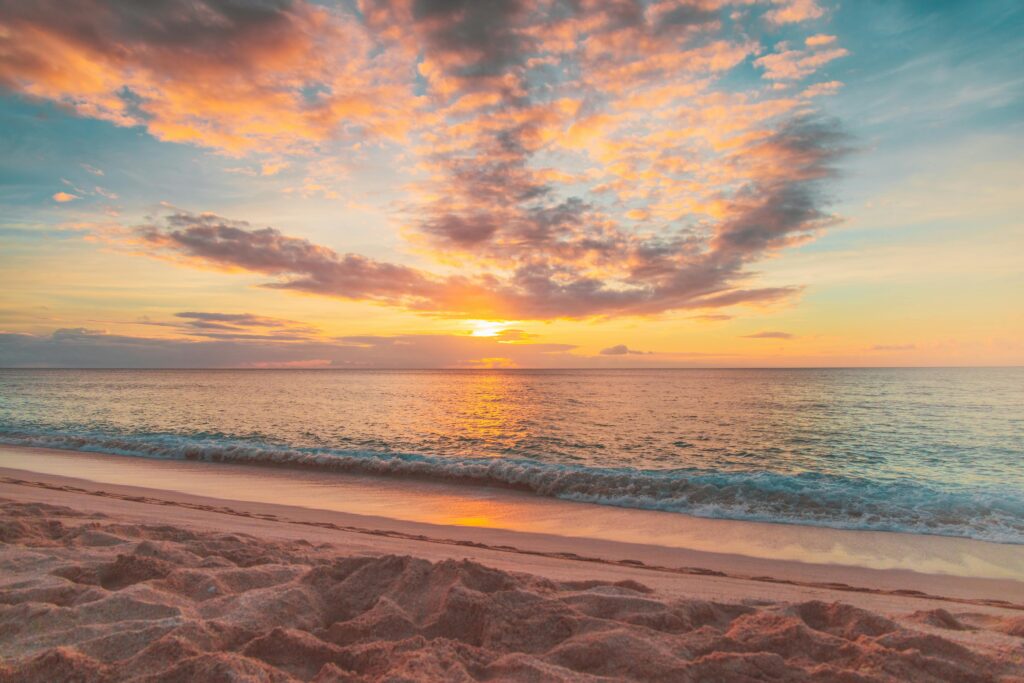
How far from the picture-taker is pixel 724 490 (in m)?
12.8

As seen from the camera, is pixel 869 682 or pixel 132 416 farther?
pixel 132 416

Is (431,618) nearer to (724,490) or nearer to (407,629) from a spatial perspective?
(407,629)

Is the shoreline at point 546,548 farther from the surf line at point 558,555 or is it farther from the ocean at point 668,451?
the ocean at point 668,451

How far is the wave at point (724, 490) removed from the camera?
1062cm

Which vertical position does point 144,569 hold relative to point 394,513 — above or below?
above

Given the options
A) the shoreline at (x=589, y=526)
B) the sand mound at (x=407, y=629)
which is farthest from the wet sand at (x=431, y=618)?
the shoreline at (x=589, y=526)

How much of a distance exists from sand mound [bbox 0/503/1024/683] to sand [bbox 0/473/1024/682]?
0.01m

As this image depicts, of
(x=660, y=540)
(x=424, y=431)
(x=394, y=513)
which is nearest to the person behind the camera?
(x=660, y=540)

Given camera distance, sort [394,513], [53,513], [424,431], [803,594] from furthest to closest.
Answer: [424,431], [394,513], [53,513], [803,594]

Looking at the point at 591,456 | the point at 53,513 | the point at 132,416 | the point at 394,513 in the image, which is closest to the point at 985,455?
the point at 591,456

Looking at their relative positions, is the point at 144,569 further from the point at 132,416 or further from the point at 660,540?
the point at 132,416

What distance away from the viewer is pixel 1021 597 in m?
6.45

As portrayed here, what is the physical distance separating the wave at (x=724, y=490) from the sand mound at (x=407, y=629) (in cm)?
649

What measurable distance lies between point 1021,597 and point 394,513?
9.91 metres
